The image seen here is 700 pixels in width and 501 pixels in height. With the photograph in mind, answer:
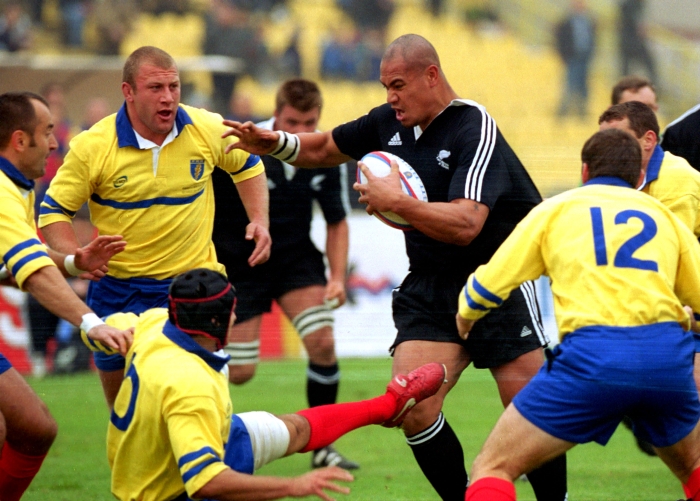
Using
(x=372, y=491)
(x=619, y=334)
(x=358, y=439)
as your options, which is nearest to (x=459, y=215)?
(x=619, y=334)

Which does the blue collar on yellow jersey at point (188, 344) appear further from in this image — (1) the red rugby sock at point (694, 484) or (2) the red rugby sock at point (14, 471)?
(1) the red rugby sock at point (694, 484)

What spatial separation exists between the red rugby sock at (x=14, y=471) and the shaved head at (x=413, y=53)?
2448 mm

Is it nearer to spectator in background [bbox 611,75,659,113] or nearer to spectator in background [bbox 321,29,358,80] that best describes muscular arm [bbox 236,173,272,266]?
spectator in background [bbox 611,75,659,113]

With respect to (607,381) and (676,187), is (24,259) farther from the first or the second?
(676,187)

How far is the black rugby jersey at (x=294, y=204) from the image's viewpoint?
21.2ft

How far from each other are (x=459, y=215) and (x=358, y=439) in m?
3.24

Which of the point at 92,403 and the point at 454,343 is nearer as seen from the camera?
the point at 454,343

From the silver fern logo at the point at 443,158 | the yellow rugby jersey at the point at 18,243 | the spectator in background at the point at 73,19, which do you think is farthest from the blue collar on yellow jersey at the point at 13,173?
the spectator in background at the point at 73,19

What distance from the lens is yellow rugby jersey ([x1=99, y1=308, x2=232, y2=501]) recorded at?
3.34 meters

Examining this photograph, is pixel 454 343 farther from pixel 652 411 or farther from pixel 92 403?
pixel 92 403

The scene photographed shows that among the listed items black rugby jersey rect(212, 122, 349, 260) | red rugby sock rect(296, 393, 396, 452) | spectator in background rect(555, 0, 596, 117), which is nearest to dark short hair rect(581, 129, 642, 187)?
red rugby sock rect(296, 393, 396, 452)

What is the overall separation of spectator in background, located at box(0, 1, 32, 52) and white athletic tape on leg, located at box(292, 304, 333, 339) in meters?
10.2

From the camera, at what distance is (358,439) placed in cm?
706

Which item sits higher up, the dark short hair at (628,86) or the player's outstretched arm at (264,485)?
the dark short hair at (628,86)
